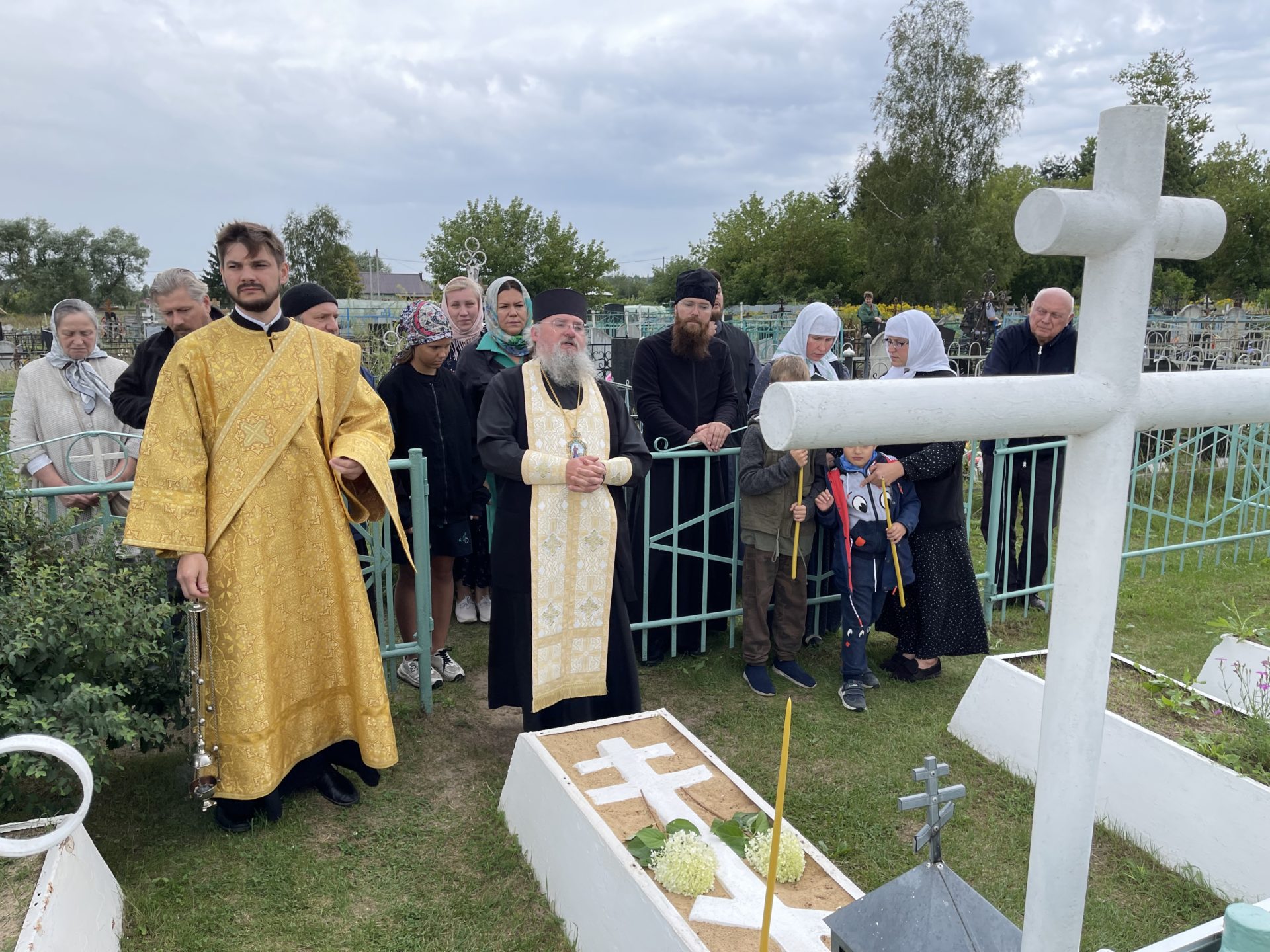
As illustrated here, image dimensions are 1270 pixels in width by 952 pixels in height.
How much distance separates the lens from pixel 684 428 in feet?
15.8

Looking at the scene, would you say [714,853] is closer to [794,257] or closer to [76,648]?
[76,648]

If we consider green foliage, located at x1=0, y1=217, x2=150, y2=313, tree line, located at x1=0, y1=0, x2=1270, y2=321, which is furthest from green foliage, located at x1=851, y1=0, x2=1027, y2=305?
green foliage, located at x1=0, y1=217, x2=150, y2=313

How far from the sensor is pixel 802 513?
4363 mm

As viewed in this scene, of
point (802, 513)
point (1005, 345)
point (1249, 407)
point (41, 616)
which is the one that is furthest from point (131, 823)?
point (1005, 345)

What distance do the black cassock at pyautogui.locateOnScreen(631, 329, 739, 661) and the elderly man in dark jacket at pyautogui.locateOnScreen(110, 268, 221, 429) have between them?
2109mm

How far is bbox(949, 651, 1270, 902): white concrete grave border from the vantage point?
2977 mm

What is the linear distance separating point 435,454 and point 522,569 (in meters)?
1.11

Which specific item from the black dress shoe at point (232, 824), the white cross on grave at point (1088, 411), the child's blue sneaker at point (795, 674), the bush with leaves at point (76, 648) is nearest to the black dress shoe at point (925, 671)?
Result: the child's blue sneaker at point (795, 674)

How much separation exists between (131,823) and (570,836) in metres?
1.72

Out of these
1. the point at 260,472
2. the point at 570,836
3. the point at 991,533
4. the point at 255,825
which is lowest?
the point at 255,825

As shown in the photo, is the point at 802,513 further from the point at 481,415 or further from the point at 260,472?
the point at 260,472

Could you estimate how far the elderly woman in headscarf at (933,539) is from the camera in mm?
4348

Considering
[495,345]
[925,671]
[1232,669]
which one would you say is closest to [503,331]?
[495,345]

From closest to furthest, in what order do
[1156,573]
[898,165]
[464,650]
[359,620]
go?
[359,620], [464,650], [1156,573], [898,165]
